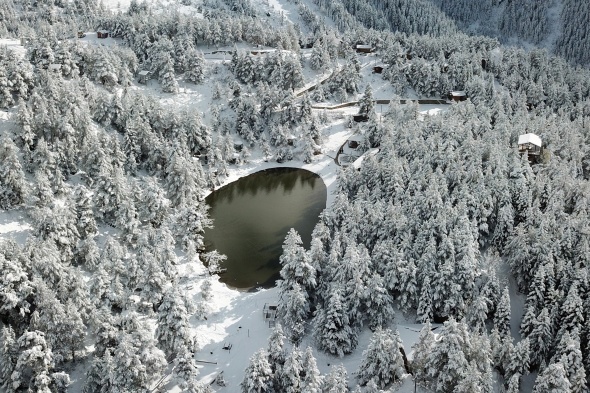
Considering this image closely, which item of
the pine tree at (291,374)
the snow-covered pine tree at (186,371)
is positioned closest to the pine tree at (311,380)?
the pine tree at (291,374)

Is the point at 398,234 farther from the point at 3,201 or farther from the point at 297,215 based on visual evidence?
the point at 3,201

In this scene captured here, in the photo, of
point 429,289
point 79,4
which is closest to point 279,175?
point 429,289

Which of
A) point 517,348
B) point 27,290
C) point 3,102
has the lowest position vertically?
point 517,348

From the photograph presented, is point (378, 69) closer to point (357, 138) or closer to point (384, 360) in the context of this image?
point (357, 138)

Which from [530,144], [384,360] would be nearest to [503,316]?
[384,360]

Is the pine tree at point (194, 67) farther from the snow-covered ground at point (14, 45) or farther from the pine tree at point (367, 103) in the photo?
the pine tree at point (367, 103)

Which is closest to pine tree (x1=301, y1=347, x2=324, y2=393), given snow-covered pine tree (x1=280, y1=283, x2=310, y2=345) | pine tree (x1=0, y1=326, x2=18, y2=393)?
snow-covered pine tree (x1=280, y1=283, x2=310, y2=345)
